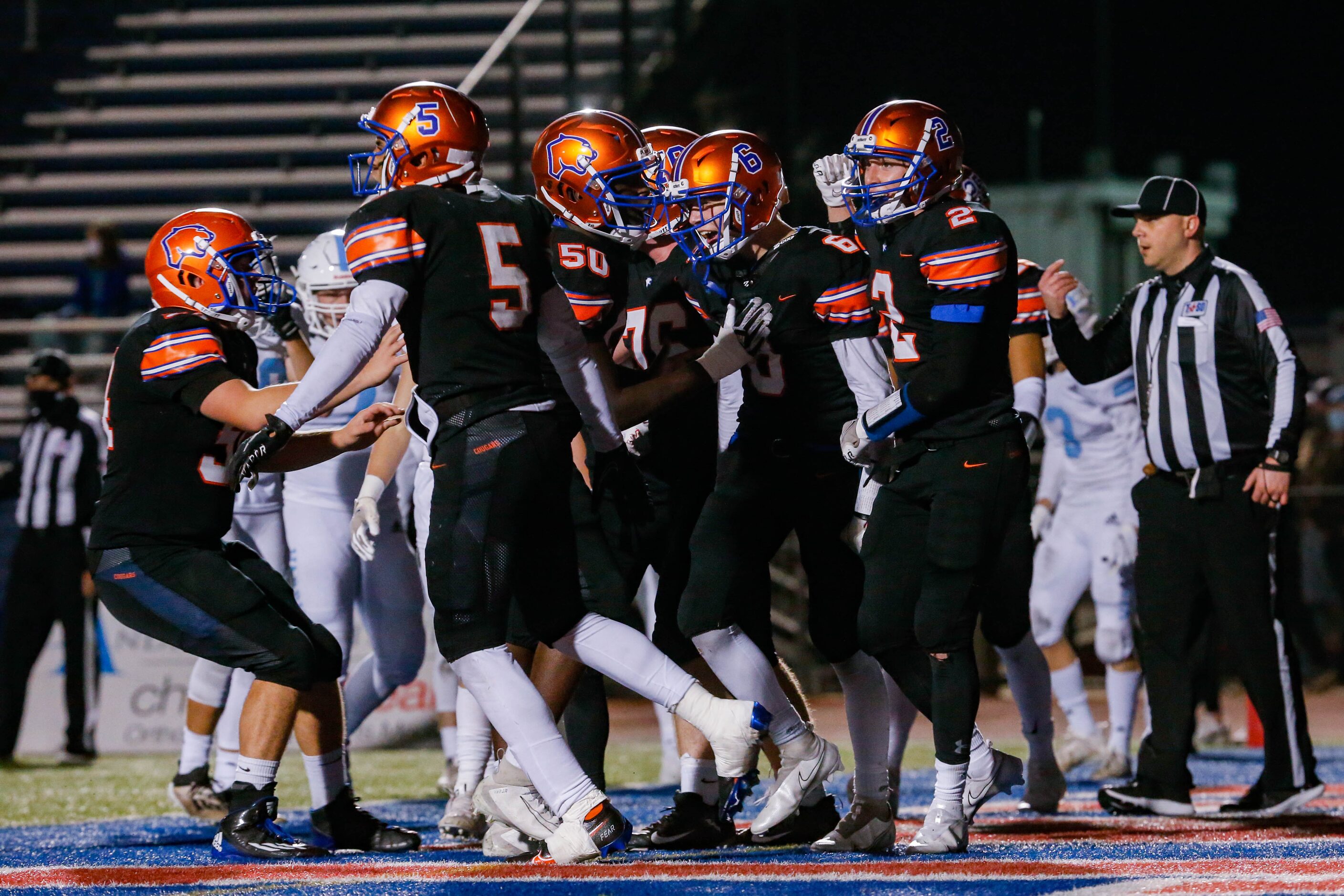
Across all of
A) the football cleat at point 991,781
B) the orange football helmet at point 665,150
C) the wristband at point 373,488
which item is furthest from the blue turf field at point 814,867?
the orange football helmet at point 665,150

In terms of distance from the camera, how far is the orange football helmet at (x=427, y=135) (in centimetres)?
401

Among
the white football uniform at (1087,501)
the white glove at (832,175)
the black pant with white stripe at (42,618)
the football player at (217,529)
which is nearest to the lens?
the football player at (217,529)

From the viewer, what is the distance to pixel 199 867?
4301 mm

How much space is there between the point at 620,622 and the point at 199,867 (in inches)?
49.6

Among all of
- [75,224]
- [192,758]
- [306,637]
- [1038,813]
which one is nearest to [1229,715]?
[1038,813]

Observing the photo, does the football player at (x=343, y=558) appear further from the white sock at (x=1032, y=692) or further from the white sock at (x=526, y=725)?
the white sock at (x=1032, y=692)

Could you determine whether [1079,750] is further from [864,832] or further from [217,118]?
[217,118]

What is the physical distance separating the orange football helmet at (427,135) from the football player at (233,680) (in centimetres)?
170

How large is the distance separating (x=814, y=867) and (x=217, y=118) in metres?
11.2

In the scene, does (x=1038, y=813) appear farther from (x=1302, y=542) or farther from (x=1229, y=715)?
(x=1302, y=542)

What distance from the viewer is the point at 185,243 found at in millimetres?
4645

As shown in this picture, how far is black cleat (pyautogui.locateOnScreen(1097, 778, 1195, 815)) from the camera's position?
5.16 metres

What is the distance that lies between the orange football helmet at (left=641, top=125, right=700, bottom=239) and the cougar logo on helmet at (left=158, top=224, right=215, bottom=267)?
1.24 metres

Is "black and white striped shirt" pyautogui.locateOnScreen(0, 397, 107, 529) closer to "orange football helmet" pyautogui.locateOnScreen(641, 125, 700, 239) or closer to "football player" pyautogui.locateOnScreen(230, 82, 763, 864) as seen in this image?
"orange football helmet" pyautogui.locateOnScreen(641, 125, 700, 239)
